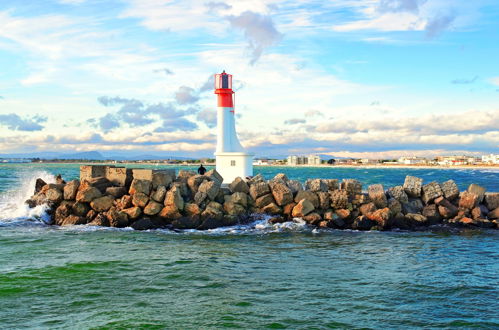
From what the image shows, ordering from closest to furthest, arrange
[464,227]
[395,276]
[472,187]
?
[395,276], [464,227], [472,187]

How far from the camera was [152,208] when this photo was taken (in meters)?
16.1

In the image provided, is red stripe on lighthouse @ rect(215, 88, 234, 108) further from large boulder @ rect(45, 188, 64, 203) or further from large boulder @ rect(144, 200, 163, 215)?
large boulder @ rect(45, 188, 64, 203)

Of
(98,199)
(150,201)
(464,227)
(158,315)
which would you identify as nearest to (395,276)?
(158,315)

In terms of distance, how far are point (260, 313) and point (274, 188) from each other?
379 inches

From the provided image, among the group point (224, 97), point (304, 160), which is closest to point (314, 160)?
point (304, 160)

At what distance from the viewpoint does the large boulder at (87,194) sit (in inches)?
654

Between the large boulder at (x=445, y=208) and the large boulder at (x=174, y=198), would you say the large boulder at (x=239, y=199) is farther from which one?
the large boulder at (x=445, y=208)

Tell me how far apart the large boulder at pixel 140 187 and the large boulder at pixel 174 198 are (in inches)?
34.6

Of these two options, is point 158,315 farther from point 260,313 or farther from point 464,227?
point 464,227

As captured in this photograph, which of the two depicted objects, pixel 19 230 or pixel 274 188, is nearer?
pixel 19 230

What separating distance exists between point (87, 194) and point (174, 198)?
318 centimetres

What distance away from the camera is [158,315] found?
7.56m

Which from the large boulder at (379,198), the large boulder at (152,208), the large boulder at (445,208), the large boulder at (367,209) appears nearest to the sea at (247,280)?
the large boulder at (152,208)

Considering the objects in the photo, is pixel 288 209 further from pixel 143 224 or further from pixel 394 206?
pixel 143 224
